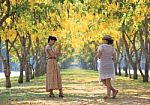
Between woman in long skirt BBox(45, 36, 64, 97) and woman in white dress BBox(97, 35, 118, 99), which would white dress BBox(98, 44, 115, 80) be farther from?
woman in long skirt BBox(45, 36, 64, 97)

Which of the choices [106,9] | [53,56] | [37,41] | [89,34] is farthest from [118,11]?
[37,41]

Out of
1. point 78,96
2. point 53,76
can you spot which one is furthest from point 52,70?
point 78,96

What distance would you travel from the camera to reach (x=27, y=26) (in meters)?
23.0

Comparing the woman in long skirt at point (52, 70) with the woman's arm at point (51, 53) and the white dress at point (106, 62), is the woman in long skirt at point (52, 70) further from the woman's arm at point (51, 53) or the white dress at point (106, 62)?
the white dress at point (106, 62)

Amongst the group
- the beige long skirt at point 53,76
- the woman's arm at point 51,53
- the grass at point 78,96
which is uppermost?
the woman's arm at point 51,53

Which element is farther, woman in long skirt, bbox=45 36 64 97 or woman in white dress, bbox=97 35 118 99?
woman in long skirt, bbox=45 36 64 97

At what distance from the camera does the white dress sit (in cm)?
1384

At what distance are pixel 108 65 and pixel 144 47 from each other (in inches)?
572

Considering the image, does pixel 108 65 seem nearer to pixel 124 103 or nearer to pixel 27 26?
pixel 124 103

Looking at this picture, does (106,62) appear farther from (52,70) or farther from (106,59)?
(52,70)

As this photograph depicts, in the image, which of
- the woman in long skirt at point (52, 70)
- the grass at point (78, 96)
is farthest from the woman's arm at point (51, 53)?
the grass at point (78, 96)

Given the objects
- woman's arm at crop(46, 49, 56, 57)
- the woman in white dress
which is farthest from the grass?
woman's arm at crop(46, 49, 56, 57)

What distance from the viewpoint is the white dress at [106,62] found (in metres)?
13.8

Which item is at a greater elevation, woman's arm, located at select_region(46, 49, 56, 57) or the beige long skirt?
woman's arm, located at select_region(46, 49, 56, 57)
